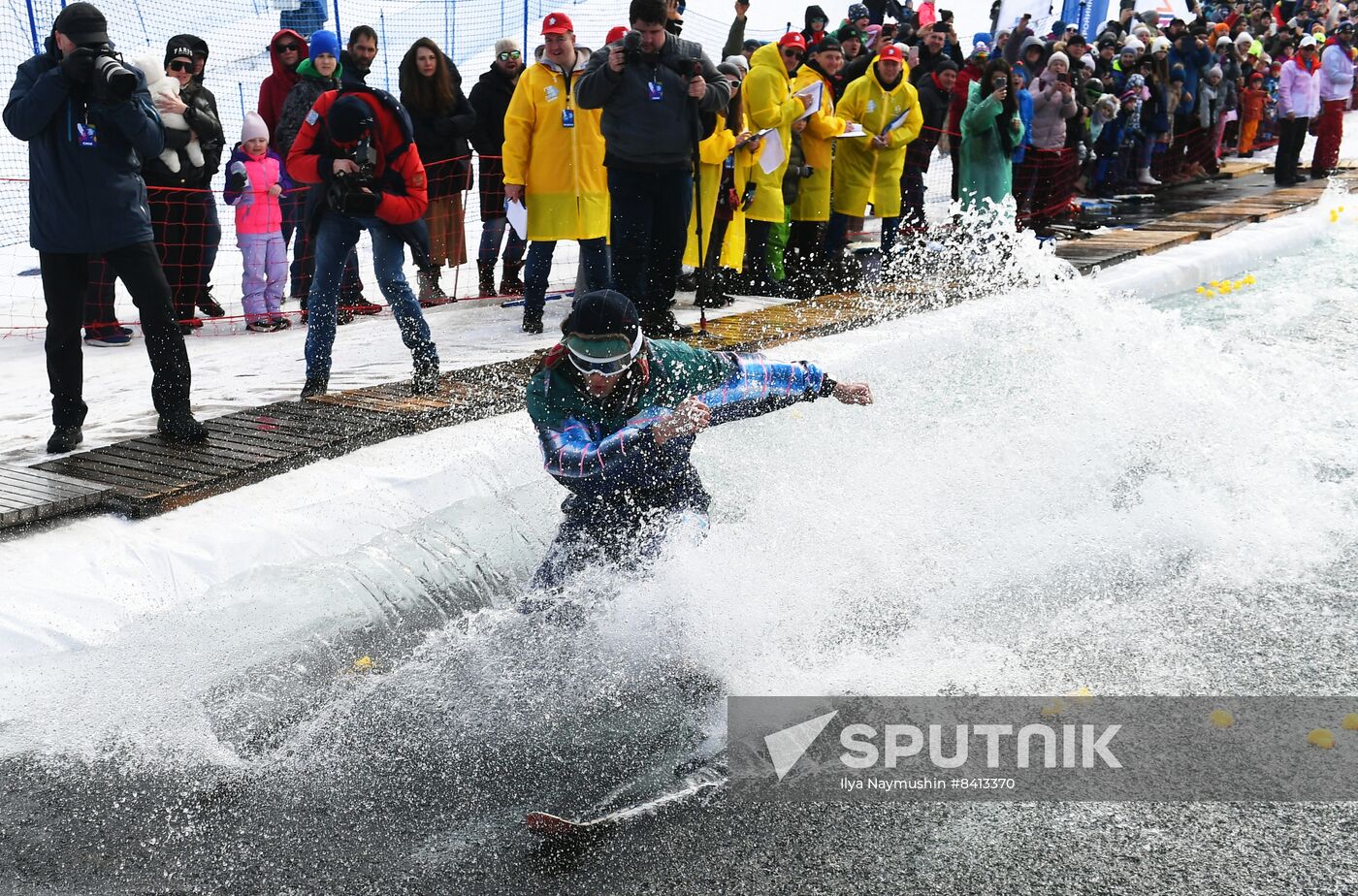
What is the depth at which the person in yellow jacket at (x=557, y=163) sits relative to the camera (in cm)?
795

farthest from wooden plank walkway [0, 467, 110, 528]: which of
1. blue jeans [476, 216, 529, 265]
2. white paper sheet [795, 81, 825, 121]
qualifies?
white paper sheet [795, 81, 825, 121]

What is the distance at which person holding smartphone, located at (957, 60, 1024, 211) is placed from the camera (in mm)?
10570

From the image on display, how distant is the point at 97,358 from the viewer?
798cm

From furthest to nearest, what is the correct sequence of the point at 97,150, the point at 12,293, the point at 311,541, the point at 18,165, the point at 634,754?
the point at 18,165 → the point at 12,293 → the point at 97,150 → the point at 311,541 → the point at 634,754

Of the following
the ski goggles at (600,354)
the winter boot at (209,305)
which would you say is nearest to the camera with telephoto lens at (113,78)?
the ski goggles at (600,354)

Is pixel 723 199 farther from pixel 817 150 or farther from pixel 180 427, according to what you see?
pixel 180 427

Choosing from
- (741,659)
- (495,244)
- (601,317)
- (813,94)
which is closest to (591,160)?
(495,244)

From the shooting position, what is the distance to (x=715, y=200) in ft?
30.1

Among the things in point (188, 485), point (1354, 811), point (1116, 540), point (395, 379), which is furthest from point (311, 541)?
point (1354, 811)

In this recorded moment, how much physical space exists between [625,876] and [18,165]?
1045cm

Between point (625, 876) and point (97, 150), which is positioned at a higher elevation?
point (97, 150)

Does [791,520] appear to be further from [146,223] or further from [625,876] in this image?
[146,223]

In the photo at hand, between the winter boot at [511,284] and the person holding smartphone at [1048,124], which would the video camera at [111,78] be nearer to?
the winter boot at [511,284]

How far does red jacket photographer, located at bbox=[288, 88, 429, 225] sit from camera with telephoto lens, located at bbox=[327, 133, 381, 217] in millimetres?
40
